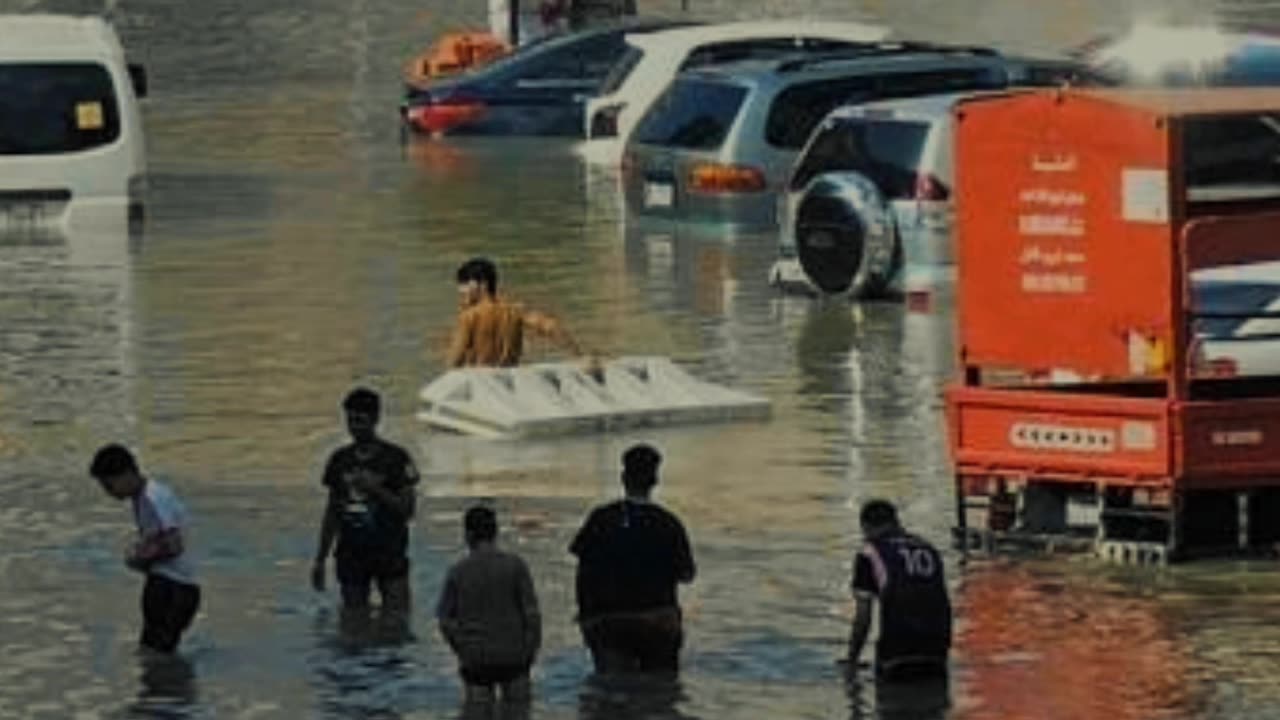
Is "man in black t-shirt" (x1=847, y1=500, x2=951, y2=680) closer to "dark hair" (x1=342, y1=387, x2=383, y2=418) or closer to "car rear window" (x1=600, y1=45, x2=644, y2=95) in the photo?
"dark hair" (x1=342, y1=387, x2=383, y2=418)

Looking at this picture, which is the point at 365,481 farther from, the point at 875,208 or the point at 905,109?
the point at 905,109

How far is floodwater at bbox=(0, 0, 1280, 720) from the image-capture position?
1566 cm

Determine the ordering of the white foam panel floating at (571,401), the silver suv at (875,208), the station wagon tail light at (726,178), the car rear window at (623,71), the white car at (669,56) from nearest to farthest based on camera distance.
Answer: the white foam panel floating at (571,401) → the silver suv at (875,208) → the station wagon tail light at (726,178) → the white car at (669,56) → the car rear window at (623,71)

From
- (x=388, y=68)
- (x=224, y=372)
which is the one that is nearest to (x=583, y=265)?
(x=224, y=372)

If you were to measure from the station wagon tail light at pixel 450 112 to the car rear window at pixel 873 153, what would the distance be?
15219mm

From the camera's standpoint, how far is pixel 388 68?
190ft

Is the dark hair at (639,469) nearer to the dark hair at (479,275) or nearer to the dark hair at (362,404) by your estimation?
the dark hair at (362,404)

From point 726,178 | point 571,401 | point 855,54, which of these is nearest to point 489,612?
point 571,401

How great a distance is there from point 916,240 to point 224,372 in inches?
224

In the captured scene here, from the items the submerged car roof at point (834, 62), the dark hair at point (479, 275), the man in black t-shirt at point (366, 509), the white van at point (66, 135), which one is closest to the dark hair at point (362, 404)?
the man in black t-shirt at point (366, 509)

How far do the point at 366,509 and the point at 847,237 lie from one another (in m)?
12.4

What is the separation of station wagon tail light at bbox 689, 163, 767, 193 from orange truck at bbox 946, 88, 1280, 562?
517 inches

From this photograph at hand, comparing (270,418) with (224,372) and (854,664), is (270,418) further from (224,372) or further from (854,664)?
(854,664)

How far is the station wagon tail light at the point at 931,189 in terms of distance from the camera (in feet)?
94.3
